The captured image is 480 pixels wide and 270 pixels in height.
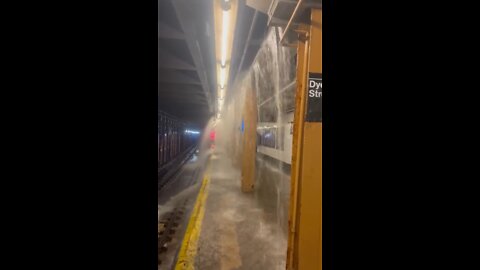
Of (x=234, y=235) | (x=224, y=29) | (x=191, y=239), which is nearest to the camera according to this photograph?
(x=191, y=239)

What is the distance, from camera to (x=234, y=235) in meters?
4.04

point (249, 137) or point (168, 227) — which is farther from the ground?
point (249, 137)

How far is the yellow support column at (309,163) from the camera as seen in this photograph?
2.02 meters

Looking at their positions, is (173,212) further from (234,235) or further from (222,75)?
(222,75)

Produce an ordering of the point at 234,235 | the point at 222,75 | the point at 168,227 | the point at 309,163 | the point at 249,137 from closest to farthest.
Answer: the point at 309,163 < the point at 234,235 < the point at 168,227 < the point at 249,137 < the point at 222,75

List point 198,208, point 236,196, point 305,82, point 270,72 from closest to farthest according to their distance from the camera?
point 305,82, point 198,208, point 236,196, point 270,72

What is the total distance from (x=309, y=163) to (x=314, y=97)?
63 centimetres

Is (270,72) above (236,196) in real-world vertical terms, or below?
above

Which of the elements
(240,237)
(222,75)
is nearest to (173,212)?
(240,237)

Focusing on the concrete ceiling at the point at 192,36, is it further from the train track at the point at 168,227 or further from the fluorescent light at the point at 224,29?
the train track at the point at 168,227
